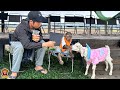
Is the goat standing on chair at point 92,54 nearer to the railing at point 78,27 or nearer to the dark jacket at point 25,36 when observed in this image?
the dark jacket at point 25,36

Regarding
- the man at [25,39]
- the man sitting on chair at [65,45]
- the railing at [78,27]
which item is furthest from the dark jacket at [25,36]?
the railing at [78,27]

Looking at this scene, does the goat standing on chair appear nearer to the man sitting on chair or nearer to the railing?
the man sitting on chair

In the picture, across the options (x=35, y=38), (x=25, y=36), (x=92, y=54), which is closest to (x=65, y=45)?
(x=92, y=54)

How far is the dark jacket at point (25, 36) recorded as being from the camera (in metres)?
4.32

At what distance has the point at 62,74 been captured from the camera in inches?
193

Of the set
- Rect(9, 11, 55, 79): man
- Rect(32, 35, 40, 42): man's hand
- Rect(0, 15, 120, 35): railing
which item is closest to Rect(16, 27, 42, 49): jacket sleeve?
Rect(9, 11, 55, 79): man

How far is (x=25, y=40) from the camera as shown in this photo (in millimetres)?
4348

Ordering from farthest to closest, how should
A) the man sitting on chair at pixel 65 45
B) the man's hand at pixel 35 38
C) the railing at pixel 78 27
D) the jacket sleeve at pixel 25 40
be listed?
the railing at pixel 78 27 → the man sitting on chair at pixel 65 45 → the man's hand at pixel 35 38 → the jacket sleeve at pixel 25 40

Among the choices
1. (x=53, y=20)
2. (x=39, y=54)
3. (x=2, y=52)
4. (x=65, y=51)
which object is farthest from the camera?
(x=53, y=20)

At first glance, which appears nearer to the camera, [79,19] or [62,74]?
[62,74]
